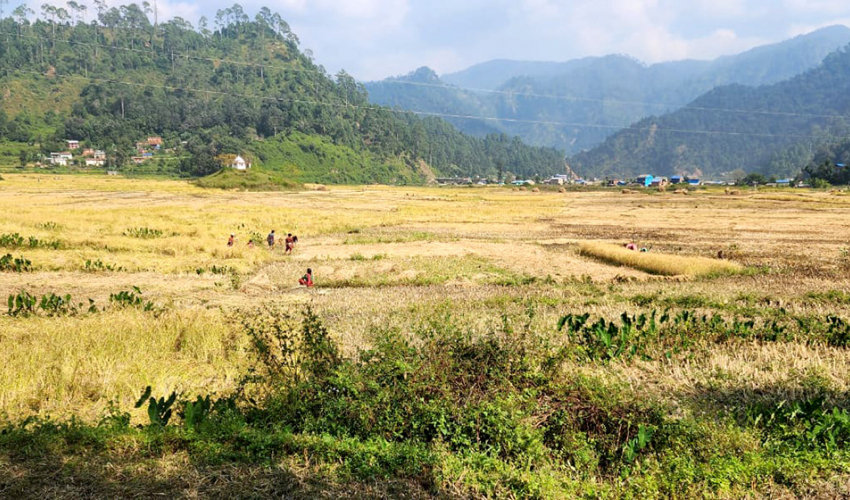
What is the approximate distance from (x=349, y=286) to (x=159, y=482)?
13063mm

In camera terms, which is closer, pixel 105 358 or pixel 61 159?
pixel 105 358

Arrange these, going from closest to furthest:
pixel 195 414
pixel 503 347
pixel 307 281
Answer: pixel 195 414 → pixel 503 347 → pixel 307 281

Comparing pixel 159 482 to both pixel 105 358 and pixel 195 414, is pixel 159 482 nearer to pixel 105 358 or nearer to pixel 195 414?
pixel 195 414

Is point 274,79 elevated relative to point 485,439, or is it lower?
elevated

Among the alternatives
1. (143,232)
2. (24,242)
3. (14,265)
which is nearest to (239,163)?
(143,232)

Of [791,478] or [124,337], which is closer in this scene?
[791,478]

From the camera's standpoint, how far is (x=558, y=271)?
66.9 feet

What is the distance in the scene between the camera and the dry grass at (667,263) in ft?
63.3

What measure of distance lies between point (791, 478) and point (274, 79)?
203m

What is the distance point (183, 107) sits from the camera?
15150 centimetres

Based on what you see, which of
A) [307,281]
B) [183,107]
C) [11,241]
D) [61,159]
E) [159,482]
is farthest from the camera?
Result: [183,107]

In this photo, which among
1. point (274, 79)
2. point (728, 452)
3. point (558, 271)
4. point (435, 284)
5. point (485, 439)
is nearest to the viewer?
point (728, 452)

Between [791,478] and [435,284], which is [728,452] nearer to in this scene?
[791,478]

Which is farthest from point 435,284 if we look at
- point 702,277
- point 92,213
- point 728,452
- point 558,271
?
point 92,213
